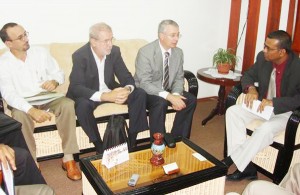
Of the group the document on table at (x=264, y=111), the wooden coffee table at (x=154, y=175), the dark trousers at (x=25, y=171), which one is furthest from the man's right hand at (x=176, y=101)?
the dark trousers at (x=25, y=171)

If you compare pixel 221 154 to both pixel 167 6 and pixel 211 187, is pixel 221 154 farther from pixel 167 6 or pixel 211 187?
pixel 167 6

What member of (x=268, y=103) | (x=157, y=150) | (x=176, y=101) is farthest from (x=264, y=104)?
(x=157, y=150)

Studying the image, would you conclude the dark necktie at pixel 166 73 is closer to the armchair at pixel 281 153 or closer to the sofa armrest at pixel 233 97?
the sofa armrest at pixel 233 97

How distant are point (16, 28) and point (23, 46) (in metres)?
0.15

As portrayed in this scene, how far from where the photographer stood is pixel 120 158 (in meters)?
2.14

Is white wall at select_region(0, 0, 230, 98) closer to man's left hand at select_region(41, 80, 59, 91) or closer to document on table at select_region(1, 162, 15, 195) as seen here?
man's left hand at select_region(41, 80, 59, 91)

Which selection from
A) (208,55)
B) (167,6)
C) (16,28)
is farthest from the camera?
(208,55)

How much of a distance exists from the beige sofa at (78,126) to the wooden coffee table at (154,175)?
731 mm

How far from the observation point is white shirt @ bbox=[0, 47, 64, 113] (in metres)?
2.64

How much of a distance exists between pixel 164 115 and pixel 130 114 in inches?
12.9

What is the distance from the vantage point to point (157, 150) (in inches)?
84.4

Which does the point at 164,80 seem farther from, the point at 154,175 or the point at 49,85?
the point at 154,175

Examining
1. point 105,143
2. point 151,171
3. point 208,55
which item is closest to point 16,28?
point 105,143

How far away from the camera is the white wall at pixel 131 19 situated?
3328 mm
